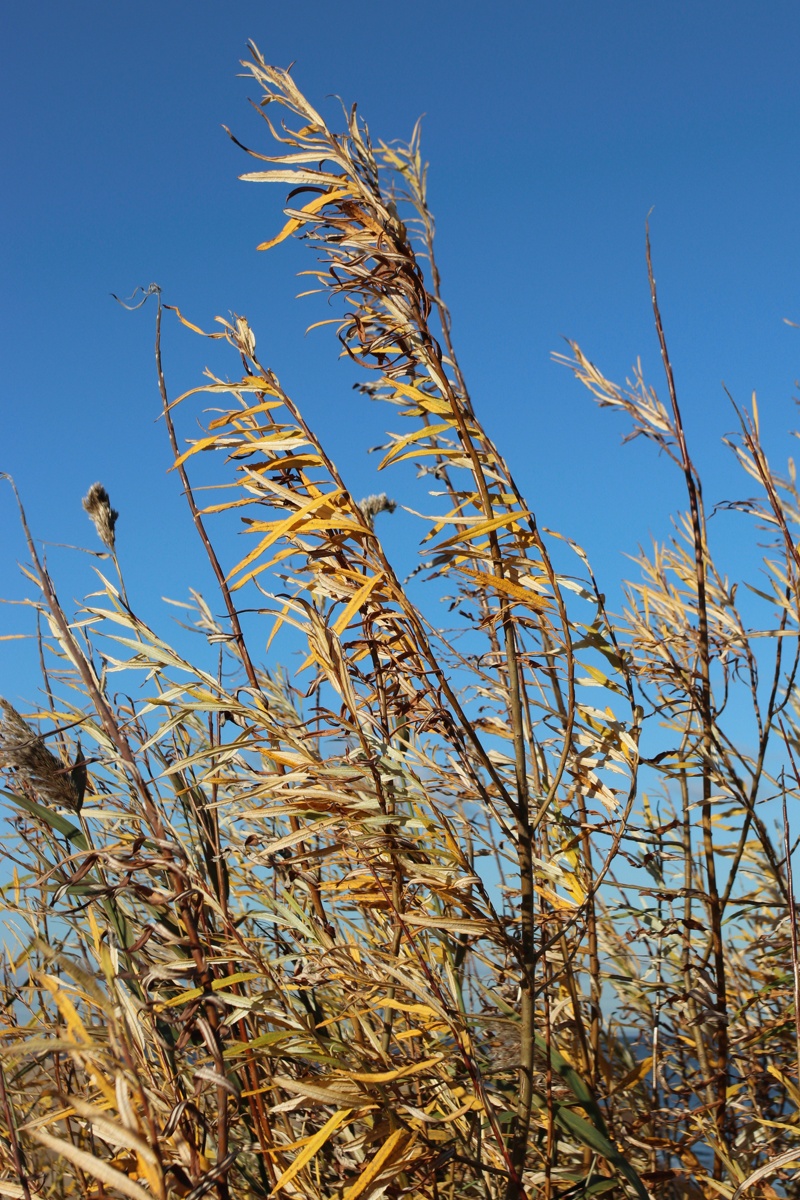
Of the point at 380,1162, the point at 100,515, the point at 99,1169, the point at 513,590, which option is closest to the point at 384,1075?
the point at 380,1162

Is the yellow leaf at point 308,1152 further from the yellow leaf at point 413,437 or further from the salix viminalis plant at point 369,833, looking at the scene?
the yellow leaf at point 413,437

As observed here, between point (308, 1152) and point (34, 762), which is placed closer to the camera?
point (308, 1152)

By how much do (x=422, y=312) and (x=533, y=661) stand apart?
1.29 feet

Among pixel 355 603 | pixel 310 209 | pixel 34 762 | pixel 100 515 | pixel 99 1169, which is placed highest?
pixel 310 209

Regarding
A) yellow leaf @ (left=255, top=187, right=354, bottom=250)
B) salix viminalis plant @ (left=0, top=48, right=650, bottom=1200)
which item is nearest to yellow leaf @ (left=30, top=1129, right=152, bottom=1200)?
salix viminalis plant @ (left=0, top=48, right=650, bottom=1200)

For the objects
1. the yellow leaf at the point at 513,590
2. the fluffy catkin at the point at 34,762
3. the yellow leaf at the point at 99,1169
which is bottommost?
the yellow leaf at the point at 99,1169

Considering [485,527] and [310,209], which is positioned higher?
[310,209]

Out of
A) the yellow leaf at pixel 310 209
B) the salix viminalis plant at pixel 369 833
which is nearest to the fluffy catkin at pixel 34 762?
the salix viminalis plant at pixel 369 833

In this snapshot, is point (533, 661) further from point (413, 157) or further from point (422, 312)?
point (413, 157)

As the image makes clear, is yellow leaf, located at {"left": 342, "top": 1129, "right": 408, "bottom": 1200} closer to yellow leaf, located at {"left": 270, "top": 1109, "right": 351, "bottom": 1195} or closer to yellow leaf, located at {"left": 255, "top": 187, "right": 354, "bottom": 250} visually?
yellow leaf, located at {"left": 270, "top": 1109, "right": 351, "bottom": 1195}

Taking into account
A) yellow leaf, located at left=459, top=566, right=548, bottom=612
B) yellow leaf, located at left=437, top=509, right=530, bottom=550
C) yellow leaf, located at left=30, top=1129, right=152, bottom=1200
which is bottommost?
yellow leaf, located at left=30, top=1129, right=152, bottom=1200

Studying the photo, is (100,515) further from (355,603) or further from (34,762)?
(355,603)

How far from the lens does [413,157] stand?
5.73 feet

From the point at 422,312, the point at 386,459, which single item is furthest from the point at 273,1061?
the point at 422,312
